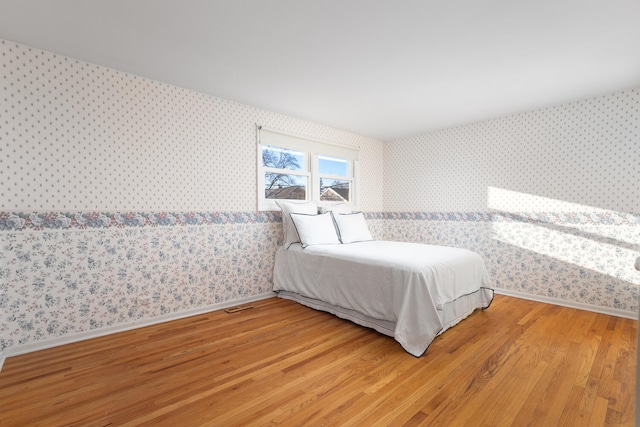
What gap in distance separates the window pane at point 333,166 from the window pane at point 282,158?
353mm

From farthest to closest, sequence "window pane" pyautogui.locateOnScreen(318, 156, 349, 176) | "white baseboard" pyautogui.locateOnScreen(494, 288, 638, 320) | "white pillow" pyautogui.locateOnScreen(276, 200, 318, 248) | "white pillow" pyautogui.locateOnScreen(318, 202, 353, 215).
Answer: "window pane" pyautogui.locateOnScreen(318, 156, 349, 176)
"white pillow" pyautogui.locateOnScreen(318, 202, 353, 215)
"white pillow" pyautogui.locateOnScreen(276, 200, 318, 248)
"white baseboard" pyautogui.locateOnScreen(494, 288, 638, 320)

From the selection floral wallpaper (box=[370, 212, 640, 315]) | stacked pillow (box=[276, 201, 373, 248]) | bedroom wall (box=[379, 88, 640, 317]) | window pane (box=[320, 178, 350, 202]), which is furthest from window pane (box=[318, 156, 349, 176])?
floral wallpaper (box=[370, 212, 640, 315])

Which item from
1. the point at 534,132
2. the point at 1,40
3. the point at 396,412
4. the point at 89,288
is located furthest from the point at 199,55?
the point at 534,132

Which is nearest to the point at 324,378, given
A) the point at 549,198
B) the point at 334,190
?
the point at 334,190

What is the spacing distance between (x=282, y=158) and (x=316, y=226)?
103 centimetres

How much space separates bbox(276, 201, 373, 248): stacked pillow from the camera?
350cm

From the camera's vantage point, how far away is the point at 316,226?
356 centimetres

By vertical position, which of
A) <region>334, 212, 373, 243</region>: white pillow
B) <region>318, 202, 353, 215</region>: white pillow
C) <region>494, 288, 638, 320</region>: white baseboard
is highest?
<region>318, 202, 353, 215</region>: white pillow

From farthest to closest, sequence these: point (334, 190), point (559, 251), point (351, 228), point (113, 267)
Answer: point (334, 190) < point (351, 228) < point (559, 251) < point (113, 267)

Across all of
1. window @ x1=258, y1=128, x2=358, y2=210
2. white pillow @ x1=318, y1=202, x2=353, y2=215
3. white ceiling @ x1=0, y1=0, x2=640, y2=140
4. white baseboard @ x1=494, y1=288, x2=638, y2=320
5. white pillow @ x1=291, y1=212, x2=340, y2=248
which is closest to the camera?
white ceiling @ x1=0, y1=0, x2=640, y2=140

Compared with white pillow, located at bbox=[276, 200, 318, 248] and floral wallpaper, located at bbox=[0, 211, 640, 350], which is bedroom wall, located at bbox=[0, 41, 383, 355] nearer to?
floral wallpaper, located at bbox=[0, 211, 640, 350]

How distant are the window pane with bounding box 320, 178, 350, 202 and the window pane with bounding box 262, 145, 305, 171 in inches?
18.9

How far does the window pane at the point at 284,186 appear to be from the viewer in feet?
12.4

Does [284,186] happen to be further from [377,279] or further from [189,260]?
[377,279]
